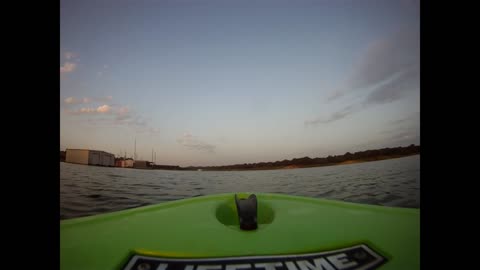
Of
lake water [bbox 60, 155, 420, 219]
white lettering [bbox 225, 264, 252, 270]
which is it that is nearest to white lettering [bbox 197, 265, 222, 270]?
white lettering [bbox 225, 264, 252, 270]

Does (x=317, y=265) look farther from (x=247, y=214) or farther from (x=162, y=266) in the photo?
(x=162, y=266)

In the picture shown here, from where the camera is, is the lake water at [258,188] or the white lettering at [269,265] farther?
the lake water at [258,188]

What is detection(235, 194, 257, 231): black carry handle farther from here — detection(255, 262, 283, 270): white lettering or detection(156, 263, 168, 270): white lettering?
detection(156, 263, 168, 270): white lettering

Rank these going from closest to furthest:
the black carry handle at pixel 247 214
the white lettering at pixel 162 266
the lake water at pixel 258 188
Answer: the white lettering at pixel 162 266, the black carry handle at pixel 247 214, the lake water at pixel 258 188

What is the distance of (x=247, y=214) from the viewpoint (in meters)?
1.19

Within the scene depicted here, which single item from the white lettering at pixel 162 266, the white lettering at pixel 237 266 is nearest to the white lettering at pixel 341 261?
the white lettering at pixel 237 266

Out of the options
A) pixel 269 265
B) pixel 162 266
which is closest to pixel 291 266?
pixel 269 265

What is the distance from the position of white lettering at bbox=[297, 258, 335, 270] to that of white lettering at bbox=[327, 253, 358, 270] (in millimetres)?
33

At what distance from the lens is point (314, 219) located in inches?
49.7

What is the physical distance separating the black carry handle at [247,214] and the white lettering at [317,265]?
32cm

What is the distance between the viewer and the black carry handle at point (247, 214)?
114cm

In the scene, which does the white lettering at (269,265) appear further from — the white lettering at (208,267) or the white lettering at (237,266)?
the white lettering at (208,267)
